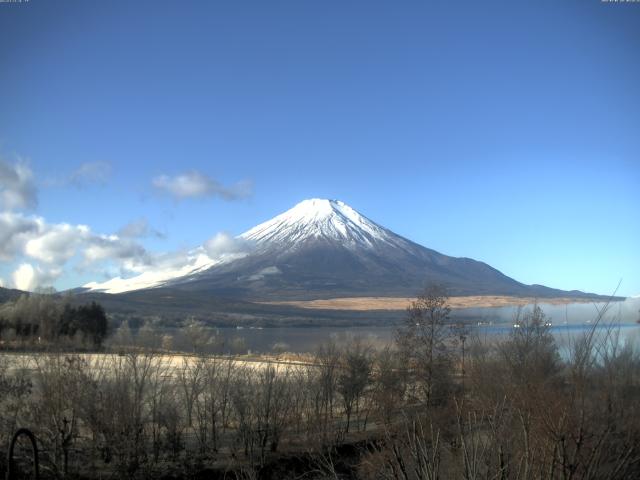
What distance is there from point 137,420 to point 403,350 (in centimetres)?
1332

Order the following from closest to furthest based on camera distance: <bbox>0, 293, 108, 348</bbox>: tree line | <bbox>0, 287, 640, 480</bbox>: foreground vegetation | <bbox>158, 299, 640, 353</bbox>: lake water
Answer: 1. <bbox>0, 287, 640, 480</bbox>: foreground vegetation
2. <bbox>158, 299, 640, 353</bbox>: lake water
3. <bbox>0, 293, 108, 348</bbox>: tree line

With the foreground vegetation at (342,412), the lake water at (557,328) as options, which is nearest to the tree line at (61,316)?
the lake water at (557,328)

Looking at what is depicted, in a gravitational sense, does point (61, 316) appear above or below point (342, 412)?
above

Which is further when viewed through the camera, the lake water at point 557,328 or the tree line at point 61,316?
the tree line at point 61,316

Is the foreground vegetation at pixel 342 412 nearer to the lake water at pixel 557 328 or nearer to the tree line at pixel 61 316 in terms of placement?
the lake water at pixel 557 328

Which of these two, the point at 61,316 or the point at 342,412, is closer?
the point at 342,412

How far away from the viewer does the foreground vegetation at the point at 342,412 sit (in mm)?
5449

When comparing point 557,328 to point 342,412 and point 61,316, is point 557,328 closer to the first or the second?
point 342,412

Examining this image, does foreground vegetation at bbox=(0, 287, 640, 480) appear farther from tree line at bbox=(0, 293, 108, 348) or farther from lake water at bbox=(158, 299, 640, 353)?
tree line at bbox=(0, 293, 108, 348)

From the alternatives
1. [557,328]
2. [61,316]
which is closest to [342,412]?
[557,328]

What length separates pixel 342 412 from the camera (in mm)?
23828

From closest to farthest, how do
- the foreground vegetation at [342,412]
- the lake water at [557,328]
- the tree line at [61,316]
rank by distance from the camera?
the foreground vegetation at [342,412] < the lake water at [557,328] < the tree line at [61,316]

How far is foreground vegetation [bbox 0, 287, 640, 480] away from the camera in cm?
545

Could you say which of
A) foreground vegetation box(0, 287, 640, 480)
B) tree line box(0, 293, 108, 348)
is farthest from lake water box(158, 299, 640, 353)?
tree line box(0, 293, 108, 348)
